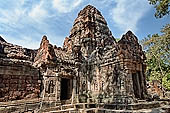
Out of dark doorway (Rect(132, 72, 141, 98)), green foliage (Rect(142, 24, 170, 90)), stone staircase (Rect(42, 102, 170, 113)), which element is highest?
green foliage (Rect(142, 24, 170, 90))

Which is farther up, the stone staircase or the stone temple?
the stone temple

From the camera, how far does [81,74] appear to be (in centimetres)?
991

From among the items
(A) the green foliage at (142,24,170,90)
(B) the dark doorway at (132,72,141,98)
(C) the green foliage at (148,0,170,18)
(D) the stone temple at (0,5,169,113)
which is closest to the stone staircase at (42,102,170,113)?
(D) the stone temple at (0,5,169,113)

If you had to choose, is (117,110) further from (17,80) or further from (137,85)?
(17,80)

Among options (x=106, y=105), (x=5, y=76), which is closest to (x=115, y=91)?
(x=106, y=105)

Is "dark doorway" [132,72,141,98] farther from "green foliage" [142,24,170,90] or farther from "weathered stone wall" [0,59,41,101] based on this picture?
"green foliage" [142,24,170,90]

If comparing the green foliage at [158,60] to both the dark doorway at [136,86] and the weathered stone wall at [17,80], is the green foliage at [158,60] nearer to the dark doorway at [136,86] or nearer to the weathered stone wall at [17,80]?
the dark doorway at [136,86]

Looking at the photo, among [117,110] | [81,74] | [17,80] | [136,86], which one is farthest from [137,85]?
[17,80]

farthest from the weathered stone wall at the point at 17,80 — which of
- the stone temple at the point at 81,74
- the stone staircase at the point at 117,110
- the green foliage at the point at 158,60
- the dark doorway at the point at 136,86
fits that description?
the green foliage at the point at 158,60

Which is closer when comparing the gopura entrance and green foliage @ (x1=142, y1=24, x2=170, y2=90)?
the gopura entrance

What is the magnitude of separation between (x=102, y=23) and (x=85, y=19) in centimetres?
211

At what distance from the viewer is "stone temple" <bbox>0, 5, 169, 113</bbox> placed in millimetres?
6575

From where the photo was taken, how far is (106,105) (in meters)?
7.78

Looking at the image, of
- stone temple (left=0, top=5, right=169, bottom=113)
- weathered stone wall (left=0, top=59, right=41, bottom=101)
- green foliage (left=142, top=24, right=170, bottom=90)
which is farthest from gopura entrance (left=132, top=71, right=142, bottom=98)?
green foliage (left=142, top=24, right=170, bottom=90)
